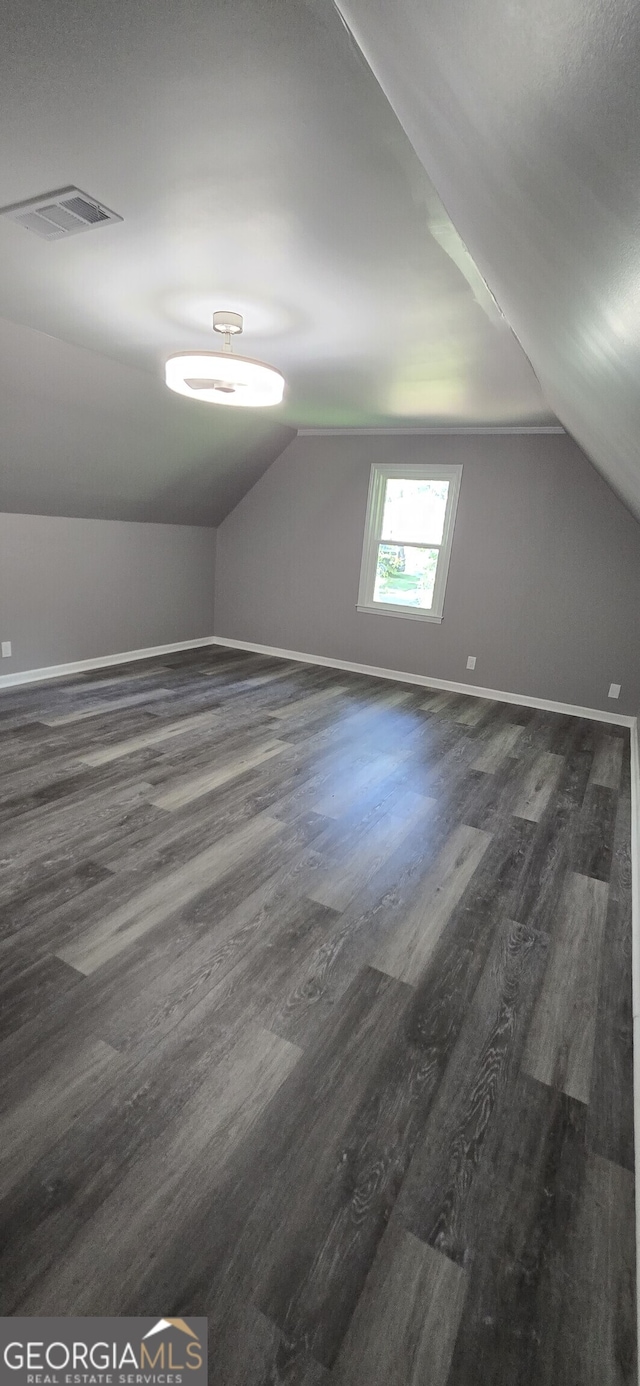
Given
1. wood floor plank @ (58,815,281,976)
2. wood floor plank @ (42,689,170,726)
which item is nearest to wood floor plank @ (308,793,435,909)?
wood floor plank @ (58,815,281,976)

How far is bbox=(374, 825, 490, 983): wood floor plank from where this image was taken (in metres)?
2.05

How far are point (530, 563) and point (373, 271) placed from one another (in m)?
3.34

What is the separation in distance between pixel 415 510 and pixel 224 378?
10.2ft

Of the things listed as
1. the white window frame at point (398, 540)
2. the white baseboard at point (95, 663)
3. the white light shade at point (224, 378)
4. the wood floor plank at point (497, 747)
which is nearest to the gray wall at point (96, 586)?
the white baseboard at point (95, 663)

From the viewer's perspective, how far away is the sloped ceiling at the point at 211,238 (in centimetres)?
124

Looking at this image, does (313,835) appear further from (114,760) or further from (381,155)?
(381,155)

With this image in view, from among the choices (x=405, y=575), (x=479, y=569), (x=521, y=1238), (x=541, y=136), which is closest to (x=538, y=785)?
(x=479, y=569)

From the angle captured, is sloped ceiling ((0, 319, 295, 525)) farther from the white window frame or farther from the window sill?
the window sill

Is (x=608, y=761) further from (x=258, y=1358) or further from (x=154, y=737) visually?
(x=258, y=1358)

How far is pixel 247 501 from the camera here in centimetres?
637

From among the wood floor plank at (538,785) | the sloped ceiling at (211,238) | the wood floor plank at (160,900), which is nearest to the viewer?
the sloped ceiling at (211,238)

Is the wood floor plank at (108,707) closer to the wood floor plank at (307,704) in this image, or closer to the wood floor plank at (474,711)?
the wood floor plank at (307,704)

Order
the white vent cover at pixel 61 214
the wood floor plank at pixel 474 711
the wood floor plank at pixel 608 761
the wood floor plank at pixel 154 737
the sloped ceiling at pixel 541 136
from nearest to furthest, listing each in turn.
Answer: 1. the sloped ceiling at pixel 541 136
2. the white vent cover at pixel 61 214
3. the wood floor plank at pixel 154 737
4. the wood floor plank at pixel 608 761
5. the wood floor plank at pixel 474 711

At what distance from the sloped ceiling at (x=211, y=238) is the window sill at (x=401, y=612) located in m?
1.82
